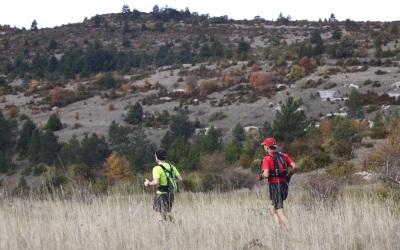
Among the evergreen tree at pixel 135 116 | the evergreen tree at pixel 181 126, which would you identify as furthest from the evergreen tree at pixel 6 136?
the evergreen tree at pixel 181 126

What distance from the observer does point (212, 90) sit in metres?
63.1

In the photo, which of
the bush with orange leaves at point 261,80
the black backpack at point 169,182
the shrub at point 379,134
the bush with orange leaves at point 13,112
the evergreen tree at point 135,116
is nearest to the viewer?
the black backpack at point 169,182

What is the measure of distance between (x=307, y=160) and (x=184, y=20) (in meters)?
99.1

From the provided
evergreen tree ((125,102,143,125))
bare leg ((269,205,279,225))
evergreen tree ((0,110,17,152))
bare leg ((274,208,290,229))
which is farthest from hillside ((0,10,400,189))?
bare leg ((274,208,290,229))

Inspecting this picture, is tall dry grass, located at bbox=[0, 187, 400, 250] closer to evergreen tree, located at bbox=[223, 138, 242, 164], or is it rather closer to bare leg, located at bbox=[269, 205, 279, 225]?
bare leg, located at bbox=[269, 205, 279, 225]

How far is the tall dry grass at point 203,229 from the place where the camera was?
5.39 metres

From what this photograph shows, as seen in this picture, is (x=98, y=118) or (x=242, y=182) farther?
(x=98, y=118)

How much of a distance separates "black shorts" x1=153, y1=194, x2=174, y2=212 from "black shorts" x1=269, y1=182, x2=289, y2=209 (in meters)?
1.32

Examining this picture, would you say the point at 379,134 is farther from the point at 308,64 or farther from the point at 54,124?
the point at 308,64

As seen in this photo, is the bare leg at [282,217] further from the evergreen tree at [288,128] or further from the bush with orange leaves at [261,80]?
the bush with orange leaves at [261,80]

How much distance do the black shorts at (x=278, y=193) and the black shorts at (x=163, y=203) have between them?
1.32 metres

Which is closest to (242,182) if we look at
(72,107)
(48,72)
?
(72,107)

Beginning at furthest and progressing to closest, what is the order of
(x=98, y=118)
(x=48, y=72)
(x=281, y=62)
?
(x=48, y=72) < (x=281, y=62) < (x=98, y=118)

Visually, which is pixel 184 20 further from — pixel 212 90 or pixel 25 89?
pixel 212 90
